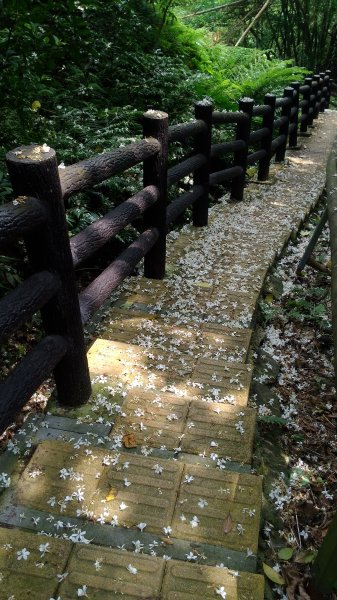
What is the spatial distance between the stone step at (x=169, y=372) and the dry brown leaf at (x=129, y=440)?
327 millimetres

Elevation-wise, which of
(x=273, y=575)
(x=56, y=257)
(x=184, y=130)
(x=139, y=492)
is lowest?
(x=273, y=575)

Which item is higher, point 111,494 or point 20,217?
point 20,217

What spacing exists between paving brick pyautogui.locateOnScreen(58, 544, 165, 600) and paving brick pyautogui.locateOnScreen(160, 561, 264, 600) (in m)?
0.04

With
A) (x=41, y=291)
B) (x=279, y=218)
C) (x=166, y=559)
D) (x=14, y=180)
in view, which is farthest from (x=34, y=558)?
(x=279, y=218)

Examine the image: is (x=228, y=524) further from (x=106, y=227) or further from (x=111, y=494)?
(x=106, y=227)

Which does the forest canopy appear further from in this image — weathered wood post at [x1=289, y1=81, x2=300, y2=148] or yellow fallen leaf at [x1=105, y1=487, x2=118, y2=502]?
yellow fallen leaf at [x1=105, y1=487, x2=118, y2=502]

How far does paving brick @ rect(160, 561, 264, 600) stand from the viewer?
157 centimetres

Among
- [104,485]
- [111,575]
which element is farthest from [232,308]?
[111,575]

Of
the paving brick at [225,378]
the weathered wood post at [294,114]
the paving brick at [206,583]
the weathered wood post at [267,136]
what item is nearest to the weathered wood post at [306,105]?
the weathered wood post at [294,114]

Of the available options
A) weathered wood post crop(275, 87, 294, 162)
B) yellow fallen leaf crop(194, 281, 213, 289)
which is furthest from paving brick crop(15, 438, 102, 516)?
weathered wood post crop(275, 87, 294, 162)

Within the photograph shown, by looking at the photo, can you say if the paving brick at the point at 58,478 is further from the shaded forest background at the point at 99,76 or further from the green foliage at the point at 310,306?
the green foliage at the point at 310,306

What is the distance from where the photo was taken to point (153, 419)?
2326mm

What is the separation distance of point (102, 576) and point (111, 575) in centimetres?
3

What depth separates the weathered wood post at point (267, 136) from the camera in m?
7.21
